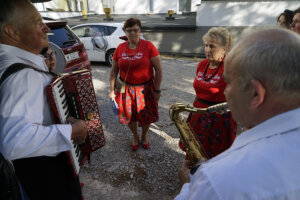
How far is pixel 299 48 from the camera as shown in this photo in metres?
0.64

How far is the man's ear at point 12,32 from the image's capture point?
114 cm

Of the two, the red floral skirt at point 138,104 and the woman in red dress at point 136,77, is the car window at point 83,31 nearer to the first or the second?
the woman in red dress at point 136,77

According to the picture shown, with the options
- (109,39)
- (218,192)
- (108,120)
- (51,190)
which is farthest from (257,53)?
(109,39)

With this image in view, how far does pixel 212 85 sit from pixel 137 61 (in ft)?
3.22

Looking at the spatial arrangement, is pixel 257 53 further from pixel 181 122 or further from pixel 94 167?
pixel 94 167

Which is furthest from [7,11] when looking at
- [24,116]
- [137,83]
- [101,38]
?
[101,38]

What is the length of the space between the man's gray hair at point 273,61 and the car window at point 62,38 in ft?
12.6

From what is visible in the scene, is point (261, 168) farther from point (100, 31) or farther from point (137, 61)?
point (100, 31)

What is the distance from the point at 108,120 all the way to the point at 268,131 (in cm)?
345

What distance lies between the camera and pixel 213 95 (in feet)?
6.68

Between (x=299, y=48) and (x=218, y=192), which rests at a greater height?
(x=299, y=48)

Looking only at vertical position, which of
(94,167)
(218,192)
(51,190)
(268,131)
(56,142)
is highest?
(268,131)

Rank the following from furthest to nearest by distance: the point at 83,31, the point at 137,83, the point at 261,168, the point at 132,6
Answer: the point at 132,6, the point at 83,31, the point at 137,83, the point at 261,168

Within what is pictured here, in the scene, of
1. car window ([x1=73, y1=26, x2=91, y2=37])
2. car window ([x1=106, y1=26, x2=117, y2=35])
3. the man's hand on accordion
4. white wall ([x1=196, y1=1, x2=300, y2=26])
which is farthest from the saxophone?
white wall ([x1=196, y1=1, x2=300, y2=26])
